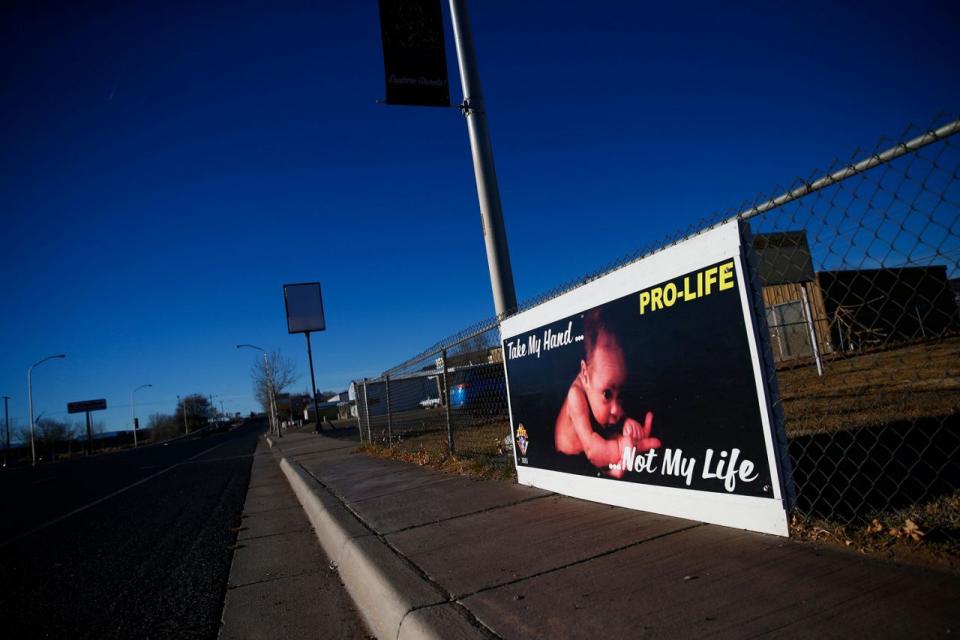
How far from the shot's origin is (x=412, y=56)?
267 inches

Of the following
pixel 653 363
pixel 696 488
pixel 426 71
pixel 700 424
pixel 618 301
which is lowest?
pixel 696 488

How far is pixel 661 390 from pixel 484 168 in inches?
171

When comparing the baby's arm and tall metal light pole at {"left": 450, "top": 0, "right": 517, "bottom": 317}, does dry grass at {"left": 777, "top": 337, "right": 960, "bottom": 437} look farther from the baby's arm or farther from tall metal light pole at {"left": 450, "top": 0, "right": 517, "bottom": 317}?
tall metal light pole at {"left": 450, "top": 0, "right": 517, "bottom": 317}

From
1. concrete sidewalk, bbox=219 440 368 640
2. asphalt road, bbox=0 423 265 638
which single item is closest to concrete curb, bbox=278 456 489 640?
concrete sidewalk, bbox=219 440 368 640

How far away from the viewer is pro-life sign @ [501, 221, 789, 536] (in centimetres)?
273

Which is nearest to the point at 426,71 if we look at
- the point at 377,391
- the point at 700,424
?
the point at 700,424

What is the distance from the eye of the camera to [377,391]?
13.2 meters

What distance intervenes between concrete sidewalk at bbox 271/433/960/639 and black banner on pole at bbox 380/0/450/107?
17.4 feet

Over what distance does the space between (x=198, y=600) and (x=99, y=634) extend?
0.59m

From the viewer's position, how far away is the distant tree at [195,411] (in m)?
112

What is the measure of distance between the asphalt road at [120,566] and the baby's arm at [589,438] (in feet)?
9.12

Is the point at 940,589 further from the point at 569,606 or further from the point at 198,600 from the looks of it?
the point at 198,600

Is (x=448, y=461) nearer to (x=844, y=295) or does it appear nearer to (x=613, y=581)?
(x=613, y=581)

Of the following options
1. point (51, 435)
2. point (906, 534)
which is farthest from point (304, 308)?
point (51, 435)
